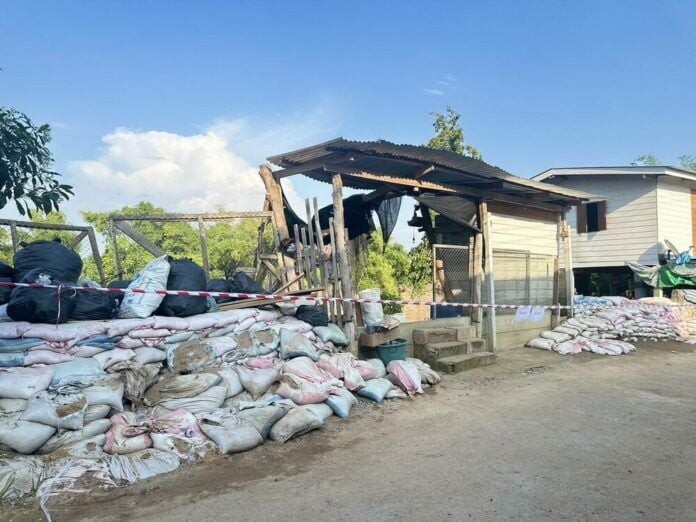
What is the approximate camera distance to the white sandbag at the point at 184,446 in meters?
3.70

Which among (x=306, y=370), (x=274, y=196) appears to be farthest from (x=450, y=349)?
(x=274, y=196)

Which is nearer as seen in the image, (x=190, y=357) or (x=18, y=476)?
(x=18, y=476)

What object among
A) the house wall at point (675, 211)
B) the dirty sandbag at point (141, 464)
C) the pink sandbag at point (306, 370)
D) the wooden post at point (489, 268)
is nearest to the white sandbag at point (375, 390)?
the pink sandbag at point (306, 370)

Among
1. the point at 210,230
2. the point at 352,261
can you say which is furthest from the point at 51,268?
the point at 210,230

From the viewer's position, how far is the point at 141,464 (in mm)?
3488

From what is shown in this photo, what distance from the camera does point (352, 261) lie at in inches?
318

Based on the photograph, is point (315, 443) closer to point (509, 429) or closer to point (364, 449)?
point (364, 449)

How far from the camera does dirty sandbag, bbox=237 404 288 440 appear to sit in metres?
4.13

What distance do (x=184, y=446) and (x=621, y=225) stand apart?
14.5 m

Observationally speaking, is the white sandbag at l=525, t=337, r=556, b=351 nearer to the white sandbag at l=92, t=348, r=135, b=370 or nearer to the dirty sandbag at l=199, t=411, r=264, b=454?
the dirty sandbag at l=199, t=411, r=264, b=454

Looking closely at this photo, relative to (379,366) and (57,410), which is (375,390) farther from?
(57,410)

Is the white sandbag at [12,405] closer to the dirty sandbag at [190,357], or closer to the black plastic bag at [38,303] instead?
the black plastic bag at [38,303]

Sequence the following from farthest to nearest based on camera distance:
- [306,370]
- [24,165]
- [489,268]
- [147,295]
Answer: [489,268], [306,370], [147,295], [24,165]

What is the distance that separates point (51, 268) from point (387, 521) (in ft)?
12.9
